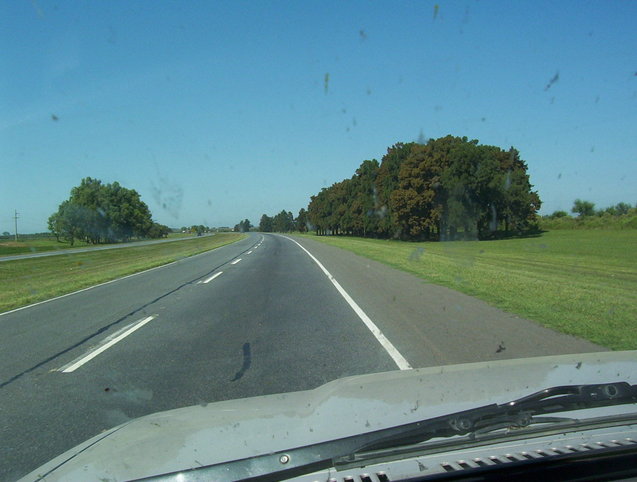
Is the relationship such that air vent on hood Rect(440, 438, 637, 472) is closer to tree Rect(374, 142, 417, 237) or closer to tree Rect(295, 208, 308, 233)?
tree Rect(374, 142, 417, 237)

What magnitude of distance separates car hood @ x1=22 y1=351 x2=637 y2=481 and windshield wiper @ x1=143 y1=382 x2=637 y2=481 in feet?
0.32

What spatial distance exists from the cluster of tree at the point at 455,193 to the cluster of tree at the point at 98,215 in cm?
4010

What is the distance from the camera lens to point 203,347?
788 centimetres

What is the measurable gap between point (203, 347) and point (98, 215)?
76.6m

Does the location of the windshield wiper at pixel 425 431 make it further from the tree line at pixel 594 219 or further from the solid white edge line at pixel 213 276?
the tree line at pixel 594 219

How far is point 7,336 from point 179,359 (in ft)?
14.2

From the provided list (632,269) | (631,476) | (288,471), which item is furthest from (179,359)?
(632,269)

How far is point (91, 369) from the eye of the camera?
22.5ft

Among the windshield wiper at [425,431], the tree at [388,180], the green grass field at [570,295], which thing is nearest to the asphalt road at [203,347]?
the green grass field at [570,295]

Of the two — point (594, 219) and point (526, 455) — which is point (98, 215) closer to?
point (594, 219)

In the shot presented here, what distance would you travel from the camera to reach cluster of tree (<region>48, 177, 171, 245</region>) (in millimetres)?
76000

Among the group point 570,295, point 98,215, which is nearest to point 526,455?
point 570,295

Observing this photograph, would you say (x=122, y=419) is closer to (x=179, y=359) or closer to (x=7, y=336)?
(x=179, y=359)

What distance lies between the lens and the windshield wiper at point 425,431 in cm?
259
